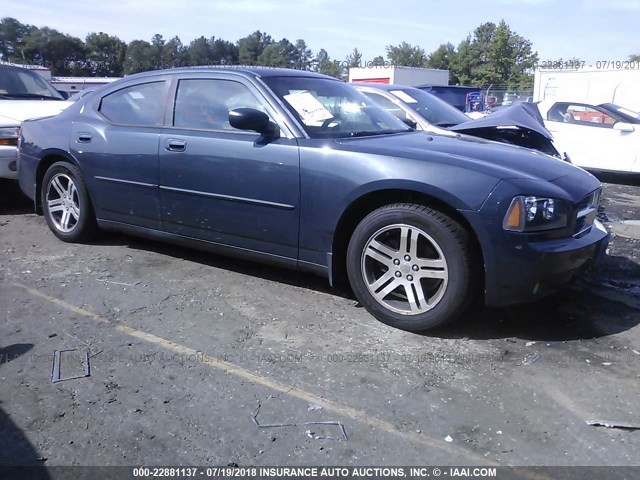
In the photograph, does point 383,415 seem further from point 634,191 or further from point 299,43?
point 299,43

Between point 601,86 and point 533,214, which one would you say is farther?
point 601,86

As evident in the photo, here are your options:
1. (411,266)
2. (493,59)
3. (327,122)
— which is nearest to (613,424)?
(411,266)

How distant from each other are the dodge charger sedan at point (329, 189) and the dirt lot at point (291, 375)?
331mm

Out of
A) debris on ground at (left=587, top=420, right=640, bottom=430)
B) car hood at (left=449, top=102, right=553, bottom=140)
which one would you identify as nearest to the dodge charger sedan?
debris on ground at (left=587, top=420, right=640, bottom=430)

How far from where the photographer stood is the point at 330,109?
4.34 m

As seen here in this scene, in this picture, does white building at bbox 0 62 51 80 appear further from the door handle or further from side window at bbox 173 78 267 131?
the door handle

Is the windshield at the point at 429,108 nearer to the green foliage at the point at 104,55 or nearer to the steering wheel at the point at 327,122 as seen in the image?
the steering wheel at the point at 327,122

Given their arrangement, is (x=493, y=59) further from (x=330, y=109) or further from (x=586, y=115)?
(x=330, y=109)

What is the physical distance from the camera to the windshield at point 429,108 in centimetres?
735

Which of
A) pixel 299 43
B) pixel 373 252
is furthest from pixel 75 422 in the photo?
pixel 299 43

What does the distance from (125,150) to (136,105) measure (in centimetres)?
43

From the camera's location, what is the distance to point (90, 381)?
3.01m

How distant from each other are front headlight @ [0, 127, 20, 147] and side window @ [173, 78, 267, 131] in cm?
293

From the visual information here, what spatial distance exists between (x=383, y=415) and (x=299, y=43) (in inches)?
1919
